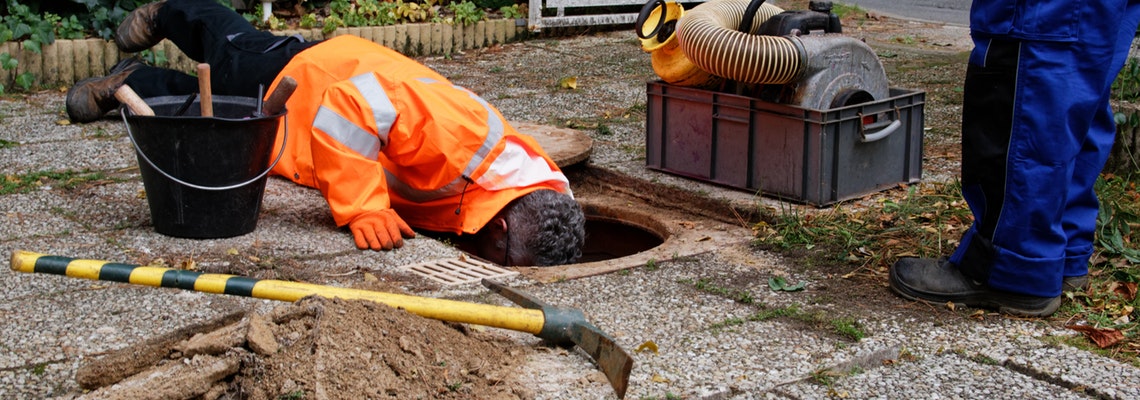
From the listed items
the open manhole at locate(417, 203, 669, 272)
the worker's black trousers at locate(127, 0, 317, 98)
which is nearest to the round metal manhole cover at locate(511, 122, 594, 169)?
the open manhole at locate(417, 203, 669, 272)

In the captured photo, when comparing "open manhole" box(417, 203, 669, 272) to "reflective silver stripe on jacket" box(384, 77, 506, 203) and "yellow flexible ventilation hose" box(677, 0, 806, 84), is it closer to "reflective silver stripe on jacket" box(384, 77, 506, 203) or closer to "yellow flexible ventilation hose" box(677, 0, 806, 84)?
"reflective silver stripe on jacket" box(384, 77, 506, 203)

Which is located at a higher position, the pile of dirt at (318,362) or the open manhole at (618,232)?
the pile of dirt at (318,362)

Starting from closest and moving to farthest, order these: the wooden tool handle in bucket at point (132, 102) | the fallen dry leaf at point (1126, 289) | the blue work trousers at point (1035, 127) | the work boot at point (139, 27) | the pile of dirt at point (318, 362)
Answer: the pile of dirt at point (318, 362) → the blue work trousers at point (1035, 127) → the fallen dry leaf at point (1126, 289) → the wooden tool handle in bucket at point (132, 102) → the work boot at point (139, 27)

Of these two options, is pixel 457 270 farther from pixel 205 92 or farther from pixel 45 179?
pixel 45 179

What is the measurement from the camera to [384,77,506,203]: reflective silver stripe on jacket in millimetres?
4230

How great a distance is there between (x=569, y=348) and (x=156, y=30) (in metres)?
4.01

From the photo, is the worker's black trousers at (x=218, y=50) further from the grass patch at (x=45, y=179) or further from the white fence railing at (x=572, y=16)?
the white fence railing at (x=572, y=16)

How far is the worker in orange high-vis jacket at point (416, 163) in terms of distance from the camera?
4078mm

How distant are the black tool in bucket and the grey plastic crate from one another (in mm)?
1906

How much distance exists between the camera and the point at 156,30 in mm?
6000

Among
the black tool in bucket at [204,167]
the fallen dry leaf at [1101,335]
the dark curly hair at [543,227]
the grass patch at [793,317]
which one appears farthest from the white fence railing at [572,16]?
the fallen dry leaf at [1101,335]

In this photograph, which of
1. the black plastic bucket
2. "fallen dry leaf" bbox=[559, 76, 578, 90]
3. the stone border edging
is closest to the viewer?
the black plastic bucket

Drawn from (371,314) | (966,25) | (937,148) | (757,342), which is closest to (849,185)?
(937,148)

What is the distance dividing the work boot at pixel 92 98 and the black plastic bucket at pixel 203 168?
6.76 feet
